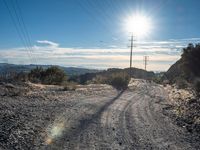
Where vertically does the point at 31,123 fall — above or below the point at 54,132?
above

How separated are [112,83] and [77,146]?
38.9m

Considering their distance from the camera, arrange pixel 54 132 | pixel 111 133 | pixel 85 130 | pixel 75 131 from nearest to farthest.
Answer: pixel 54 132 < pixel 75 131 < pixel 111 133 < pixel 85 130

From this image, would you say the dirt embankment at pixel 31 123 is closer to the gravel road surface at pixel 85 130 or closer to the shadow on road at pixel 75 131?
the gravel road surface at pixel 85 130

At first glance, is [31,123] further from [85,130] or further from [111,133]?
[111,133]

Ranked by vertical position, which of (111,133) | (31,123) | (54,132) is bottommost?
(111,133)

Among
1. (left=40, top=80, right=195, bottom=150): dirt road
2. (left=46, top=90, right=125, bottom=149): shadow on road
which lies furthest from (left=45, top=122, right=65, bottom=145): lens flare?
(left=46, top=90, right=125, bottom=149): shadow on road

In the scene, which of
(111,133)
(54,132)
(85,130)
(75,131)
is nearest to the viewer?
(54,132)

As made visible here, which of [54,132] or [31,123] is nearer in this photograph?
[54,132]

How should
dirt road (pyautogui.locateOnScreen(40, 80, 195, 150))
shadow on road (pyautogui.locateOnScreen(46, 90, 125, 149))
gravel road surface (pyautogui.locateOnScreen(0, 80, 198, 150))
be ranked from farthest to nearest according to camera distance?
dirt road (pyautogui.locateOnScreen(40, 80, 195, 150)) < gravel road surface (pyautogui.locateOnScreen(0, 80, 198, 150)) < shadow on road (pyautogui.locateOnScreen(46, 90, 125, 149))

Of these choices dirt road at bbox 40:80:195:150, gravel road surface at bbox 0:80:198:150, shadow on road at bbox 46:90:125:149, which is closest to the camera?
shadow on road at bbox 46:90:125:149

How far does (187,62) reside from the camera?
6525cm

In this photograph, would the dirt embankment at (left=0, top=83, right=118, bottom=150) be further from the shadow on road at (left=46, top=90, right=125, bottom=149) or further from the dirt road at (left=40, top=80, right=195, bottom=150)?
the shadow on road at (left=46, top=90, right=125, bottom=149)

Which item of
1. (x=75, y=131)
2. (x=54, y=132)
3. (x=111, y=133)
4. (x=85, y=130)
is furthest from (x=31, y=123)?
(x=111, y=133)

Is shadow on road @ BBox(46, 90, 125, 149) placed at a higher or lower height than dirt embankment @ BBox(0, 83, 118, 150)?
lower
